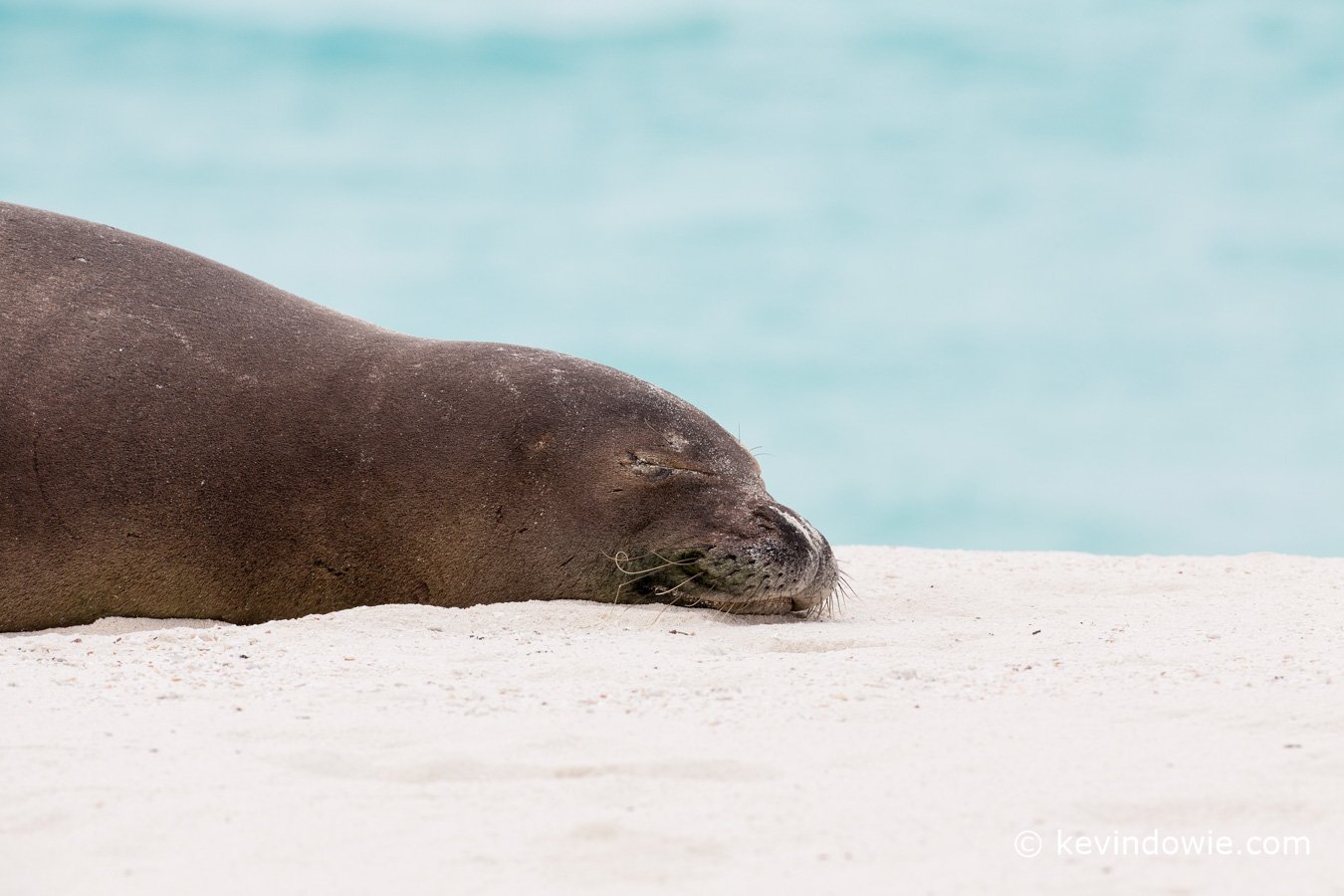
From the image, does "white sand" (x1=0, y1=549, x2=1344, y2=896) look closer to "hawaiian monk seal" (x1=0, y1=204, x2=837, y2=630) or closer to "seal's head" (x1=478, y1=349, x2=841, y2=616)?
"hawaiian monk seal" (x1=0, y1=204, x2=837, y2=630)

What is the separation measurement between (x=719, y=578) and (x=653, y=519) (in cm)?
45

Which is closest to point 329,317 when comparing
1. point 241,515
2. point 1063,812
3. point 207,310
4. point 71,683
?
point 207,310

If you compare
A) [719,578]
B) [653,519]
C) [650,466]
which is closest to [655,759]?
[719,578]

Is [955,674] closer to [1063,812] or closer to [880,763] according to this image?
[880,763]

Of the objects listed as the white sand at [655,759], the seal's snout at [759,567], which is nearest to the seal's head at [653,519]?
the seal's snout at [759,567]

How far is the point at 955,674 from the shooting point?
454cm

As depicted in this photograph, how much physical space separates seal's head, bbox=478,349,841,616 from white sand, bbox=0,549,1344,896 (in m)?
0.80

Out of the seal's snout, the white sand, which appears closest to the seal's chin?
the seal's snout

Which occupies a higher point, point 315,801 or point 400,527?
point 400,527

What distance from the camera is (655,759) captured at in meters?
3.39

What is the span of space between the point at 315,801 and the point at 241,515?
11.3ft

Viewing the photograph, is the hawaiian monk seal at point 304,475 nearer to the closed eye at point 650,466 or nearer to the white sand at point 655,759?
the closed eye at point 650,466

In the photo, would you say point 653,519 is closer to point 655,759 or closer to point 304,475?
point 304,475

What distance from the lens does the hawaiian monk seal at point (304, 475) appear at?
20.1 ft
